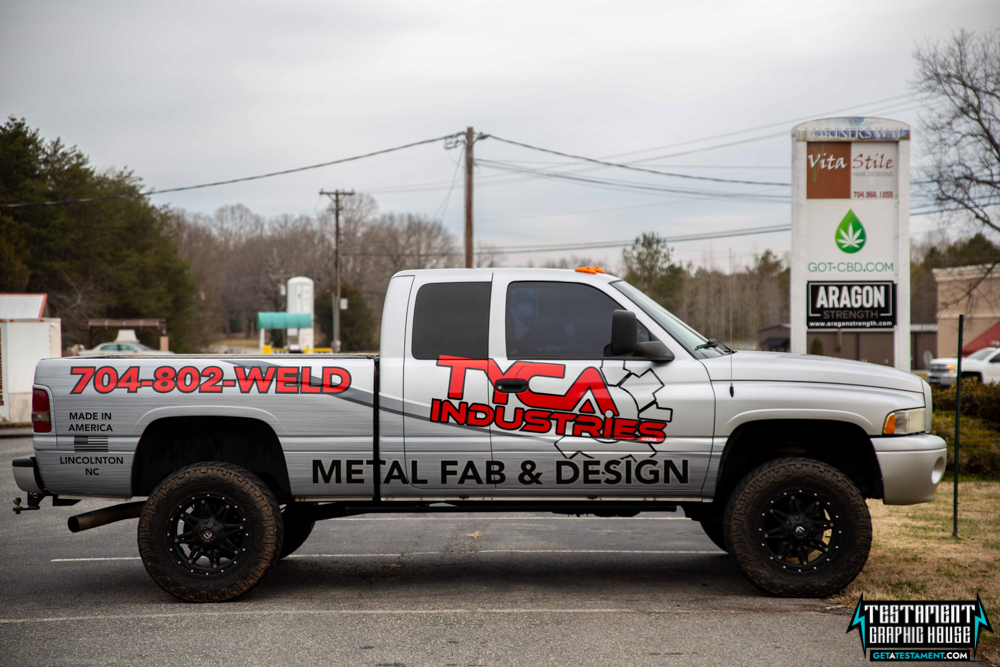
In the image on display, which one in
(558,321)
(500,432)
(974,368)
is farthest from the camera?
(974,368)

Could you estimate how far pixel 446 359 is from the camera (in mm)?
5676

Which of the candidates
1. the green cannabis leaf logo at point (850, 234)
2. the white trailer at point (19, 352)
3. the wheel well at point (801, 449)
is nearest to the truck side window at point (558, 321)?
the wheel well at point (801, 449)

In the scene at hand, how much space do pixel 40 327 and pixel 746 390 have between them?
18.5 meters

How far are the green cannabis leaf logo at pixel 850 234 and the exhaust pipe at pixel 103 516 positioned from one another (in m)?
10.3

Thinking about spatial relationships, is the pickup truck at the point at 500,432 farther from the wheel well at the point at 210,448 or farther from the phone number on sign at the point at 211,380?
the wheel well at the point at 210,448

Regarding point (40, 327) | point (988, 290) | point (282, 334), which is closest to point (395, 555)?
point (40, 327)

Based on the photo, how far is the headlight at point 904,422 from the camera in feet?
18.2

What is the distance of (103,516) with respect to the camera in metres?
5.82

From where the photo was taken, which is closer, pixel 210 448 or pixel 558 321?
pixel 558 321

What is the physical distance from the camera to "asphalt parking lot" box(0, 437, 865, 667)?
460 cm

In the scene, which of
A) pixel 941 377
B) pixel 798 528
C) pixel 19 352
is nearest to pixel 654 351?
pixel 798 528

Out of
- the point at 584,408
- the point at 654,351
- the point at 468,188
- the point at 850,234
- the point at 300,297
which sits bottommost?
the point at 584,408

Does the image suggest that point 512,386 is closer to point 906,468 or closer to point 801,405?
point 801,405

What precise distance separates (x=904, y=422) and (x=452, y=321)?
10.2 ft
